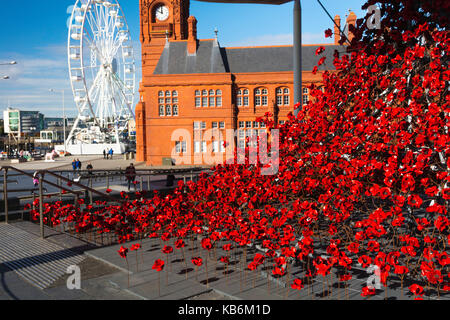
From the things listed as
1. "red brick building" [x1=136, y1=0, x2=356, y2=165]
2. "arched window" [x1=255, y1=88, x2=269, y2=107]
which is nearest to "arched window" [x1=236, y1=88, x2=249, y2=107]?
"red brick building" [x1=136, y1=0, x2=356, y2=165]

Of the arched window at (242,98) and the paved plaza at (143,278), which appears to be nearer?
the paved plaza at (143,278)

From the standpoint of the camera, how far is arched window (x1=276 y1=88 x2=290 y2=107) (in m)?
40.6

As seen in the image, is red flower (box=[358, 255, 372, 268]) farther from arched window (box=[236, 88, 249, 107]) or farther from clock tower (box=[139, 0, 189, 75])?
clock tower (box=[139, 0, 189, 75])

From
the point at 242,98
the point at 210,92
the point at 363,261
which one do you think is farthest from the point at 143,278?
the point at 242,98

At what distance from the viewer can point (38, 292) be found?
5441 mm

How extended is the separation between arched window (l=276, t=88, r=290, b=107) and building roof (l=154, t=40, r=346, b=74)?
2.15 m

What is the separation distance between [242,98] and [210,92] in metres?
3.46

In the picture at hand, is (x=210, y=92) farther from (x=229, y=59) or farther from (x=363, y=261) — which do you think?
(x=363, y=261)

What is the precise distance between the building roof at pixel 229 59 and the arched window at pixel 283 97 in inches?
84.7

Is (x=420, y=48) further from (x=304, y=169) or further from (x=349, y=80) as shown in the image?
(x=304, y=169)

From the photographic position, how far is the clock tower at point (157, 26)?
1954 inches

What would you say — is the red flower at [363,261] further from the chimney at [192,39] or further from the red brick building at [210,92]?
the chimney at [192,39]

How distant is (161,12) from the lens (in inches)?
2015

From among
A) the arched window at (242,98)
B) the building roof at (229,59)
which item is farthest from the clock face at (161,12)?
the arched window at (242,98)
